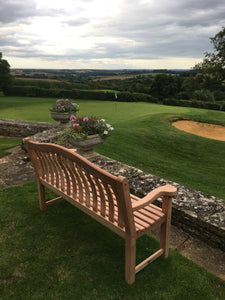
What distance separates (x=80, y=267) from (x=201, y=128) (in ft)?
50.3

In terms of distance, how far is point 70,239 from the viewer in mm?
3238

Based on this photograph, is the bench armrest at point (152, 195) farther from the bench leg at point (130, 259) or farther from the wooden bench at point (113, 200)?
the bench leg at point (130, 259)

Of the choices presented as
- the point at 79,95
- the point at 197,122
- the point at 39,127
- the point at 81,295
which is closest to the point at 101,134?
the point at 81,295

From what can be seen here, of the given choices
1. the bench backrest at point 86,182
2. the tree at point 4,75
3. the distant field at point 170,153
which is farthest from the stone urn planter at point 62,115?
the tree at point 4,75

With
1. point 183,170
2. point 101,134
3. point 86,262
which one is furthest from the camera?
point 183,170

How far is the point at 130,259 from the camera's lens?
2.45m

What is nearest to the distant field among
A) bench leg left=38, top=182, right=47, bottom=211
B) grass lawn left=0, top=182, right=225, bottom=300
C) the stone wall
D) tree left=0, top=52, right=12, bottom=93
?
the stone wall

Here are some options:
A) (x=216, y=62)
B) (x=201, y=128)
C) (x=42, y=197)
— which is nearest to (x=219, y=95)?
(x=201, y=128)

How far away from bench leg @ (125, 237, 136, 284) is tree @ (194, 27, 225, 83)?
1418cm

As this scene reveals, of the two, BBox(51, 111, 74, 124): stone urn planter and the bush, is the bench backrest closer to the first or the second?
BBox(51, 111, 74, 124): stone urn planter

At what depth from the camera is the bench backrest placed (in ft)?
7.27

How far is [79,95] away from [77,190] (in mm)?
33136

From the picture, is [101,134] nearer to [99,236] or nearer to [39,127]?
[99,236]

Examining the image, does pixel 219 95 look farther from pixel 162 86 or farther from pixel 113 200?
pixel 113 200
